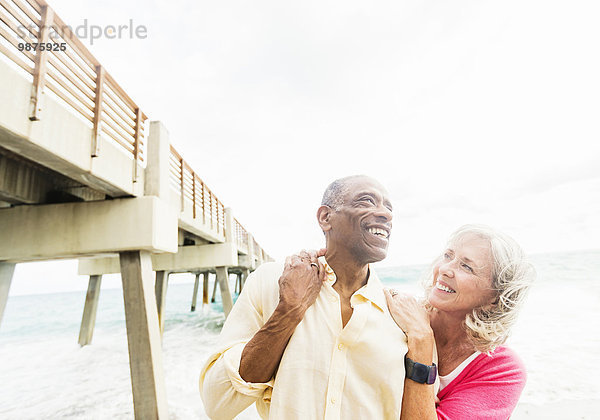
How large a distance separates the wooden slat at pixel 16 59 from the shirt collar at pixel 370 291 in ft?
11.2

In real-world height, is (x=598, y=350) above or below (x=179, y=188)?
below

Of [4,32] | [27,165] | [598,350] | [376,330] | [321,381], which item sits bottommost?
[598,350]

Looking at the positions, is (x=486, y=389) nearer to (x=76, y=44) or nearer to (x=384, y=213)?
(x=384, y=213)

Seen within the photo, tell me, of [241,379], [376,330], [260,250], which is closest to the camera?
[241,379]

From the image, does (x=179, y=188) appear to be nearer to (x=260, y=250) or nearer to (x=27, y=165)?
(x=27, y=165)

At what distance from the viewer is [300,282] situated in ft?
5.73

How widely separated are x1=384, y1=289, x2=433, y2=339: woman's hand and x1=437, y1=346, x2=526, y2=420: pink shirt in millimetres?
396

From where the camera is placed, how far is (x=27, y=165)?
4895mm

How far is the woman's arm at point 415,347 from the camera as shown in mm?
1632

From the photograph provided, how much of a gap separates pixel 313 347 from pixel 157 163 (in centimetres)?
505

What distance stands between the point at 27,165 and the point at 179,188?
10.1 ft

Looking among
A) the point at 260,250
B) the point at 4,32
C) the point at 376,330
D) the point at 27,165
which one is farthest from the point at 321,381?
the point at 260,250

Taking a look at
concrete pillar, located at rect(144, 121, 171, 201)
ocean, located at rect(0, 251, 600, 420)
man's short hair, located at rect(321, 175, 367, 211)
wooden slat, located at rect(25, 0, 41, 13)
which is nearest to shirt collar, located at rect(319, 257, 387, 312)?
man's short hair, located at rect(321, 175, 367, 211)

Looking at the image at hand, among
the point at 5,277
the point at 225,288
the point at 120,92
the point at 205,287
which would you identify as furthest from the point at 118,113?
the point at 205,287
